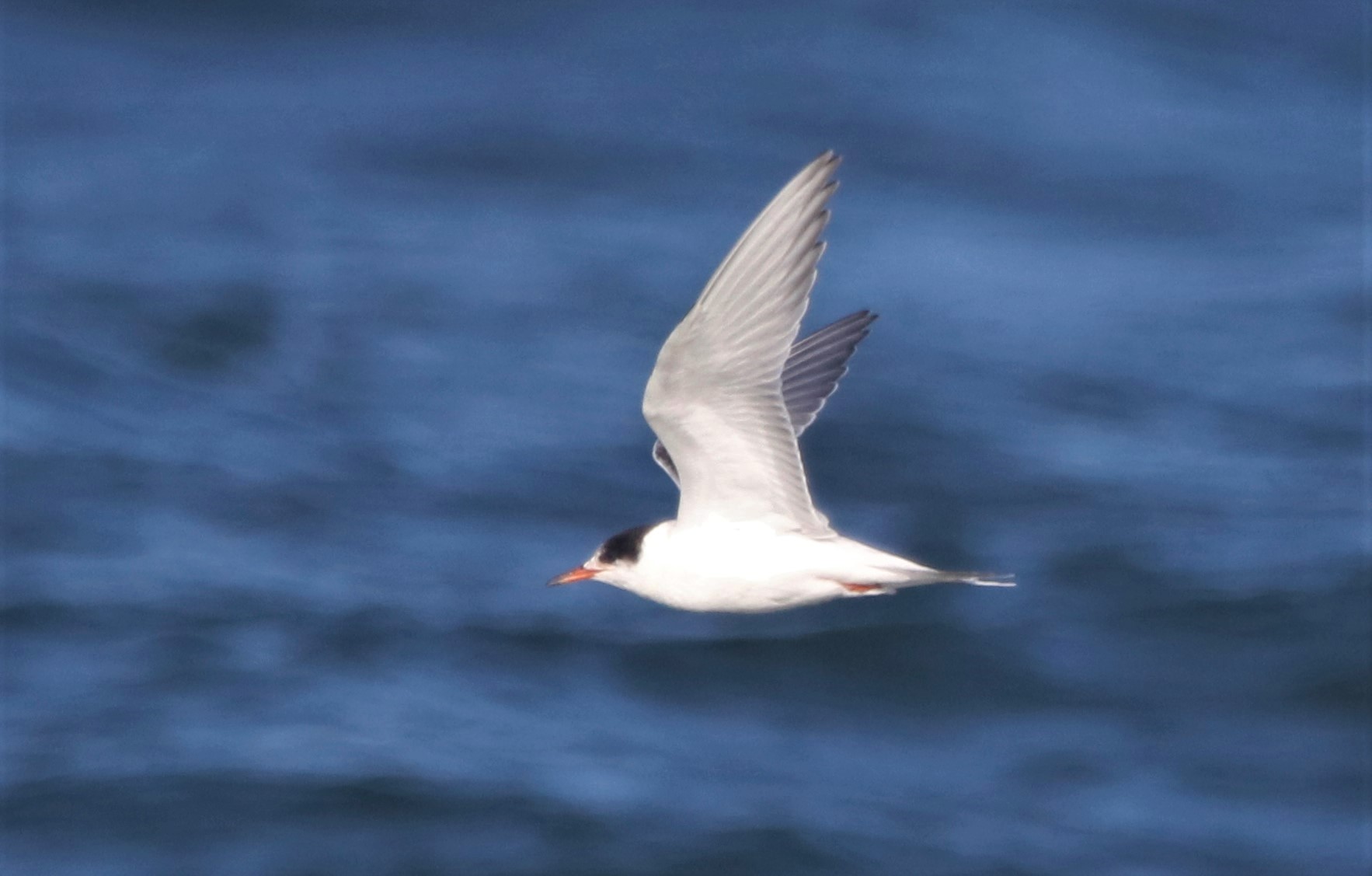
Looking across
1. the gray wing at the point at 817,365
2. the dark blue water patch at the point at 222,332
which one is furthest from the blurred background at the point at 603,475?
the gray wing at the point at 817,365

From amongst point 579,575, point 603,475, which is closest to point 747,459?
point 579,575

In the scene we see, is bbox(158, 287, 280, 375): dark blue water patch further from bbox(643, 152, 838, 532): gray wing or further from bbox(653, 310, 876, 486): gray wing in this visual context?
bbox(643, 152, 838, 532): gray wing

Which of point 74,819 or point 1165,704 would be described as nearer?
point 74,819

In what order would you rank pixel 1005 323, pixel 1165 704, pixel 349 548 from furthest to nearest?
pixel 1005 323 → pixel 349 548 → pixel 1165 704

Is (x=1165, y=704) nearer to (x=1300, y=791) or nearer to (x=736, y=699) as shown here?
(x=1300, y=791)

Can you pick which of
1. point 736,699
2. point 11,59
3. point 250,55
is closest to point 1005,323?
point 736,699

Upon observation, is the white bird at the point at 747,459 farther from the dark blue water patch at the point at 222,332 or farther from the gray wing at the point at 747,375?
the dark blue water patch at the point at 222,332

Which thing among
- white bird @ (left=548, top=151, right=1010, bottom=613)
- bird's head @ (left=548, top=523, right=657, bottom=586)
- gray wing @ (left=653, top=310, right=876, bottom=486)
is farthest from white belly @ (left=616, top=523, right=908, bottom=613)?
gray wing @ (left=653, top=310, right=876, bottom=486)
